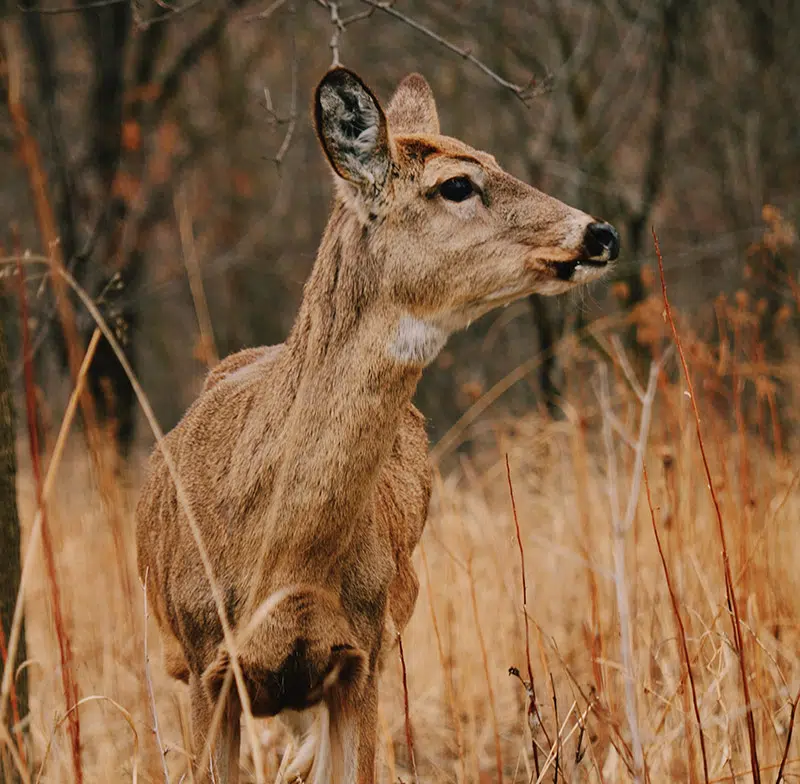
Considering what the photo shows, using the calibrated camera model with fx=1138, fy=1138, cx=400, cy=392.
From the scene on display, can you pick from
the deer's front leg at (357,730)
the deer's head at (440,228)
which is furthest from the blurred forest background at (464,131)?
the deer's front leg at (357,730)

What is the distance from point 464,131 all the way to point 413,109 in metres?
8.43

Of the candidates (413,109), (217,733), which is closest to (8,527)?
(217,733)

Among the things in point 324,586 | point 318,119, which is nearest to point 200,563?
point 324,586

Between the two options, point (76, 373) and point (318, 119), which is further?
point (318, 119)

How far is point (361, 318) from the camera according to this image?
355cm

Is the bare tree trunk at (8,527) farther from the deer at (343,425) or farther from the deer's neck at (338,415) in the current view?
the deer's neck at (338,415)

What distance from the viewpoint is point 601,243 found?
3.57 meters

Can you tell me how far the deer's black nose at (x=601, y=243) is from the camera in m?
3.56

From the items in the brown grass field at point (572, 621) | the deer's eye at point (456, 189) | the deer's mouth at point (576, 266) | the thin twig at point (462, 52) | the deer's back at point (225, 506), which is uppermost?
the thin twig at point (462, 52)

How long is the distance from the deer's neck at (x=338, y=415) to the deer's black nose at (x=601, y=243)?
2.15ft

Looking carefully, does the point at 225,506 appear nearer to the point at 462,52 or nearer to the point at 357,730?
the point at 357,730

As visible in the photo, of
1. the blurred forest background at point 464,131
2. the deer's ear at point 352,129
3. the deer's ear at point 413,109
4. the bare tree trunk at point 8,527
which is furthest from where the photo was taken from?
the blurred forest background at point 464,131

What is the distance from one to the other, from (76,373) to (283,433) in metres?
1.12

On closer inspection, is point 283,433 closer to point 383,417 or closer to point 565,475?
point 383,417
